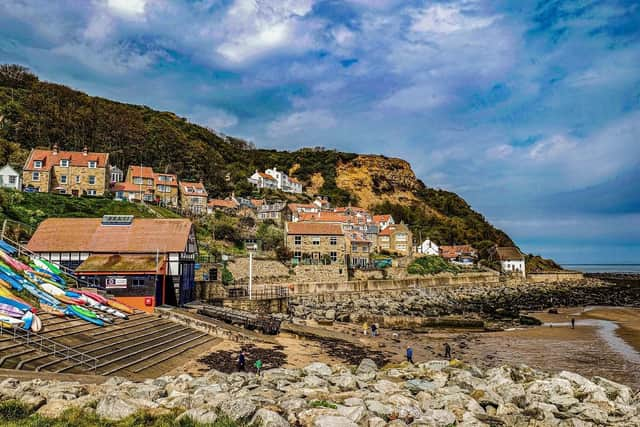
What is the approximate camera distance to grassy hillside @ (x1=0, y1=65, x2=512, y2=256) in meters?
67.6

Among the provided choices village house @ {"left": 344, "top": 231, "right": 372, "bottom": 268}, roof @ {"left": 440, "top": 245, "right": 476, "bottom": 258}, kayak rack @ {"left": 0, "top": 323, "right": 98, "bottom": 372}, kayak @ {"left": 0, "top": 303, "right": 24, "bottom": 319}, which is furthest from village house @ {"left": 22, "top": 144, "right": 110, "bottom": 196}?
roof @ {"left": 440, "top": 245, "right": 476, "bottom": 258}

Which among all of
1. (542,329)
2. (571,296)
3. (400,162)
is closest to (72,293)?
(542,329)

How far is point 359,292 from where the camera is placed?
5206cm

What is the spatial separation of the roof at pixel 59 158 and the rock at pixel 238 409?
177ft

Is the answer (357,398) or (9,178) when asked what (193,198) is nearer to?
(9,178)

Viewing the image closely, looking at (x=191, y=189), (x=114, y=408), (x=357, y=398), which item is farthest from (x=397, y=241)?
(x=114, y=408)

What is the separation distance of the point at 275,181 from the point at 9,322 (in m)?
88.8

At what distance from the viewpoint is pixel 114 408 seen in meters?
9.43

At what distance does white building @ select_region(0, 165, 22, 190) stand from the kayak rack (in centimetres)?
4159

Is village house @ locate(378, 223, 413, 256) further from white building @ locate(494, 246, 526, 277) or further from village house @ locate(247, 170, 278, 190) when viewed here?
village house @ locate(247, 170, 278, 190)

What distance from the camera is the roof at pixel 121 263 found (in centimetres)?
2617

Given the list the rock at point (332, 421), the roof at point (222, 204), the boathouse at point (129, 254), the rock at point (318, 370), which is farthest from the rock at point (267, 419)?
the roof at point (222, 204)

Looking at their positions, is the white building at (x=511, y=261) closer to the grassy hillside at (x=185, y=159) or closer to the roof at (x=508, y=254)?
the roof at (x=508, y=254)

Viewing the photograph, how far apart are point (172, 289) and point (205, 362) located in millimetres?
11878
